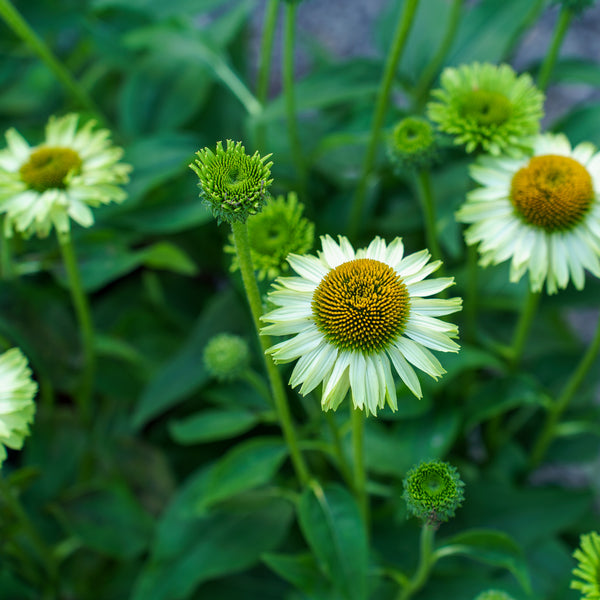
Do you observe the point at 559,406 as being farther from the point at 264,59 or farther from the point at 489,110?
the point at 264,59

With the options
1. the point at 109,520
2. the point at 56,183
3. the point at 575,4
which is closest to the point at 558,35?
the point at 575,4

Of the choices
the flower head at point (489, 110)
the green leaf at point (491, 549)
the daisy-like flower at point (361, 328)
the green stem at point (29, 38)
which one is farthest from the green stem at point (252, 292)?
the green stem at point (29, 38)

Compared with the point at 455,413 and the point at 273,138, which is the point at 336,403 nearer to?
the point at 455,413

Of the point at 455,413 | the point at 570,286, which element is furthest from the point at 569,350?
the point at 455,413

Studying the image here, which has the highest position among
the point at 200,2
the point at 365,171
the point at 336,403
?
the point at 200,2

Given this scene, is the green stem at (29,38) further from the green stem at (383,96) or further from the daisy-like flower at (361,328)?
the daisy-like flower at (361,328)

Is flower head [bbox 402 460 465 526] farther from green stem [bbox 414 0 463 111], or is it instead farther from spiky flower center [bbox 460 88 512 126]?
green stem [bbox 414 0 463 111]
